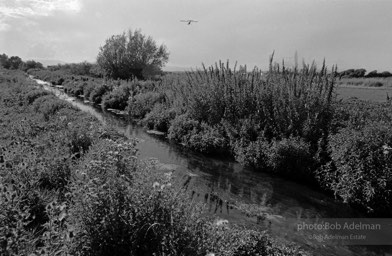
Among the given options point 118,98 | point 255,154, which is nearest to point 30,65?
point 118,98

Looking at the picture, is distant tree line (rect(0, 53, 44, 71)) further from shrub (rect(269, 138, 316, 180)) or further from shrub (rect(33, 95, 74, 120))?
shrub (rect(269, 138, 316, 180))

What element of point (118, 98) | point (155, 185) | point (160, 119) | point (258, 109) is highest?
point (258, 109)

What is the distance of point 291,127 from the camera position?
11836 millimetres

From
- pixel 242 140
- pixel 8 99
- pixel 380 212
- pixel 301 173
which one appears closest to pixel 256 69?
pixel 242 140

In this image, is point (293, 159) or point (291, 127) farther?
point (291, 127)

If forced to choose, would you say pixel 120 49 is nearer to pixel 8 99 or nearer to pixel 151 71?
pixel 151 71

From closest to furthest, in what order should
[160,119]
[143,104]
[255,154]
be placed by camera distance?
1. [255,154]
2. [160,119]
3. [143,104]

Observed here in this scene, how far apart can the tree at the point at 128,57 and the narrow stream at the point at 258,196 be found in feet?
115

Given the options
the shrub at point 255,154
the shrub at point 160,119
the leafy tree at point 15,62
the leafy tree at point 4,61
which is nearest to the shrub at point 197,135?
the shrub at point 255,154

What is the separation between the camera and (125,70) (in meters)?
46.4

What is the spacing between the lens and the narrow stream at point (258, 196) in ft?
23.0

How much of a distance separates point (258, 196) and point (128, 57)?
135 feet

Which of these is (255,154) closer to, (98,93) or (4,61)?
(98,93)

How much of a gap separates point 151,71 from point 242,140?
39.0 meters
